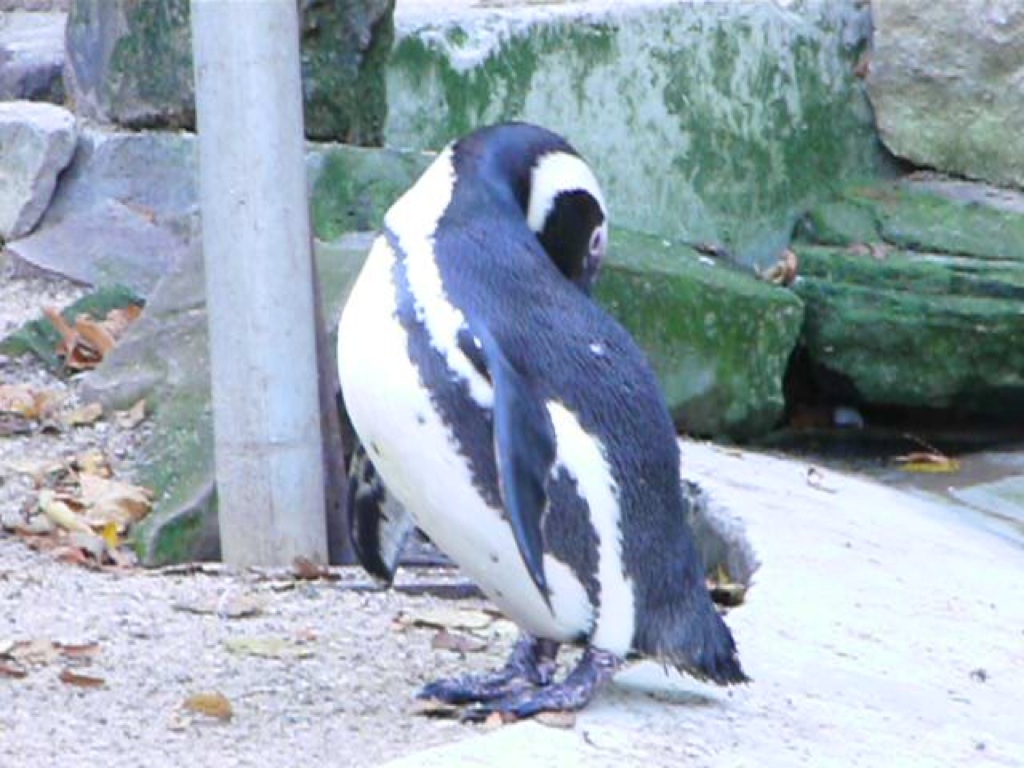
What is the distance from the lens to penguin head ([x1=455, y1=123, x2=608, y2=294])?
407cm

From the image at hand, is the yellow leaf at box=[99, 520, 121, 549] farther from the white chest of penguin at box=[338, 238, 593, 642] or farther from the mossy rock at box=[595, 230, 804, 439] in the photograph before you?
the mossy rock at box=[595, 230, 804, 439]

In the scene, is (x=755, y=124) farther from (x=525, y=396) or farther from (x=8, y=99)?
(x=525, y=396)

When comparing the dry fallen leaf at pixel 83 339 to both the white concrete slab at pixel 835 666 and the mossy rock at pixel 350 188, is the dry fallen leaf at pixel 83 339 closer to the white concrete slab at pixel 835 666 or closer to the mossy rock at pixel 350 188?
the mossy rock at pixel 350 188

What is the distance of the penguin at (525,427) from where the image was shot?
380 centimetres

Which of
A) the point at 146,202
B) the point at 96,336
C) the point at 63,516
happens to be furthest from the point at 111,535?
the point at 146,202

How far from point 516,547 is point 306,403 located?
5.32 feet

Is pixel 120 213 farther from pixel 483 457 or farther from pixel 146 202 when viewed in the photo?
pixel 483 457

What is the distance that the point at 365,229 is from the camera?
7.13m

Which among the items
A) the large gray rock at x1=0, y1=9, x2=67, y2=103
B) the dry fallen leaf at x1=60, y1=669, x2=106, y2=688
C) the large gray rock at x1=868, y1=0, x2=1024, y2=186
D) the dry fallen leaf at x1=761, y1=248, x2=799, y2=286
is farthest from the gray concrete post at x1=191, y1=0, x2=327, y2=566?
the large gray rock at x1=868, y1=0, x2=1024, y2=186

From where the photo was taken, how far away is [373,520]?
4422mm

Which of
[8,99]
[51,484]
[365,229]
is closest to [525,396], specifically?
[51,484]

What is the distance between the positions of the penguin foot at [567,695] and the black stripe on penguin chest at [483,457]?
0.12 metres

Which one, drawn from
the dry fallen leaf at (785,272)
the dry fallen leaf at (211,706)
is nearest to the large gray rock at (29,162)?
the dry fallen leaf at (785,272)

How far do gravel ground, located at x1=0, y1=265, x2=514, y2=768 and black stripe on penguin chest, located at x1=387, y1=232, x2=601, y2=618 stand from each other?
309 millimetres
